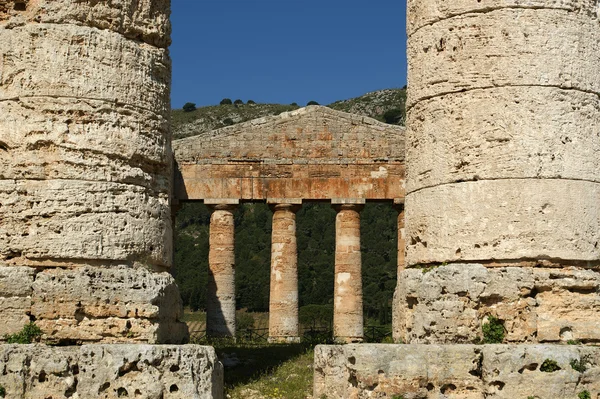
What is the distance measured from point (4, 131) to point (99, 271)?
1.51m

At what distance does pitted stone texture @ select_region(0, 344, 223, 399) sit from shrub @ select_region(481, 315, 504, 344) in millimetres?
2474

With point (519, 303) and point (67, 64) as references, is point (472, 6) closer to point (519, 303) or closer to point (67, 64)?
point (519, 303)

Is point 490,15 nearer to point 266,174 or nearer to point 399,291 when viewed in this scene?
point 399,291

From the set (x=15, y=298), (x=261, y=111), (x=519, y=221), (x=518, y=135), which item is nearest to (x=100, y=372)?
(x=15, y=298)

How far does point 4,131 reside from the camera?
341 inches

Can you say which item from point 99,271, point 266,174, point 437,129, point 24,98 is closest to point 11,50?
point 24,98

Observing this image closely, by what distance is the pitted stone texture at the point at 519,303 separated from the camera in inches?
332

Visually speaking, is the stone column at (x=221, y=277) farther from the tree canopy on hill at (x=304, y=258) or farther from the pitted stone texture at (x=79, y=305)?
the tree canopy on hill at (x=304, y=258)

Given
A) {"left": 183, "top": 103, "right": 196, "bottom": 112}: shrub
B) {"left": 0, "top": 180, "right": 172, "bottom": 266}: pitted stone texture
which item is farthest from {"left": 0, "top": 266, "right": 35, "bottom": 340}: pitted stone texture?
{"left": 183, "top": 103, "right": 196, "bottom": 112}: shrub

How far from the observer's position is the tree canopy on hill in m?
50.2

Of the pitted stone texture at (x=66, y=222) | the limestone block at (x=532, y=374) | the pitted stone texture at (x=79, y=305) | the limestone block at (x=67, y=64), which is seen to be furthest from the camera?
the limestone block at (x=67, y=64)

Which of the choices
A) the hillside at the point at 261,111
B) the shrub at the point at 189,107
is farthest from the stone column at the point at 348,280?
the shrub at the point at 189,107

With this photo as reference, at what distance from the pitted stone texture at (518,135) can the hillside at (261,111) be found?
62.0m

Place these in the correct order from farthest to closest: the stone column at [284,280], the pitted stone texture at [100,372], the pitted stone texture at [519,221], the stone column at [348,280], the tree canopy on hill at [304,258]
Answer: the tree canopy on hill at [304,258]
the stone column at [284,280]
the stone column at [348,280]
the pitted stone texture at [519,221]
the pitted stone texture at [100,372]
